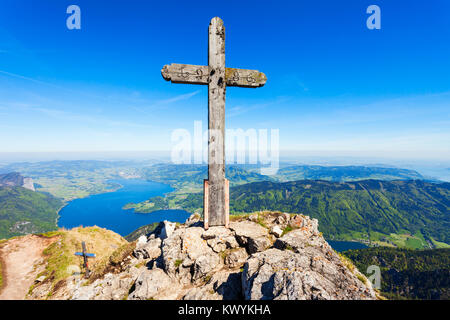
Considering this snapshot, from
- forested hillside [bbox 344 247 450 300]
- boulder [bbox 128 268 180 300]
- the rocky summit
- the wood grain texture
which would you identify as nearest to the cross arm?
the wood grain texture

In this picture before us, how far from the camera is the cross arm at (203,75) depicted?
8031 millimetres

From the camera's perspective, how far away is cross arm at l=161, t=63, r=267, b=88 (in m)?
8.03

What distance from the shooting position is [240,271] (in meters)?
6.85

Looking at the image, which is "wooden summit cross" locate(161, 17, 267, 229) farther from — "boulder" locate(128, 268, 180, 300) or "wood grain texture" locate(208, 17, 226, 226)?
"boulder" locate(128, 268, 180, 300)

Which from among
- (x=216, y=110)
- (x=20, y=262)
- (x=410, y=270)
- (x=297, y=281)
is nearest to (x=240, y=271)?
(x=297, y=281)

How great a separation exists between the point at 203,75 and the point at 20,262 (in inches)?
957

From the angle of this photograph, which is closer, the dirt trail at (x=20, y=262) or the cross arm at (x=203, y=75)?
the cross arm at (x=203, y=75)

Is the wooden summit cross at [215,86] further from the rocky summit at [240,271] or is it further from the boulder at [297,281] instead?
the boulder at [297,281]

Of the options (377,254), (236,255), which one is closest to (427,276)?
(377,254)

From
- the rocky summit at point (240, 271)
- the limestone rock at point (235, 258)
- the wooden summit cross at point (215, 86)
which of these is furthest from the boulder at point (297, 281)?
the wooden summit cross at point (215, 86)

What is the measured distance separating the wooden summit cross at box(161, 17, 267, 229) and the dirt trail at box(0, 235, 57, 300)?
676 inches

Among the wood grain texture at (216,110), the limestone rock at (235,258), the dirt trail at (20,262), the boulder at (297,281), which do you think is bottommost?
the dirt trail at (20,262)

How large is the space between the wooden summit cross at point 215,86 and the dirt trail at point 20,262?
1716 cm
